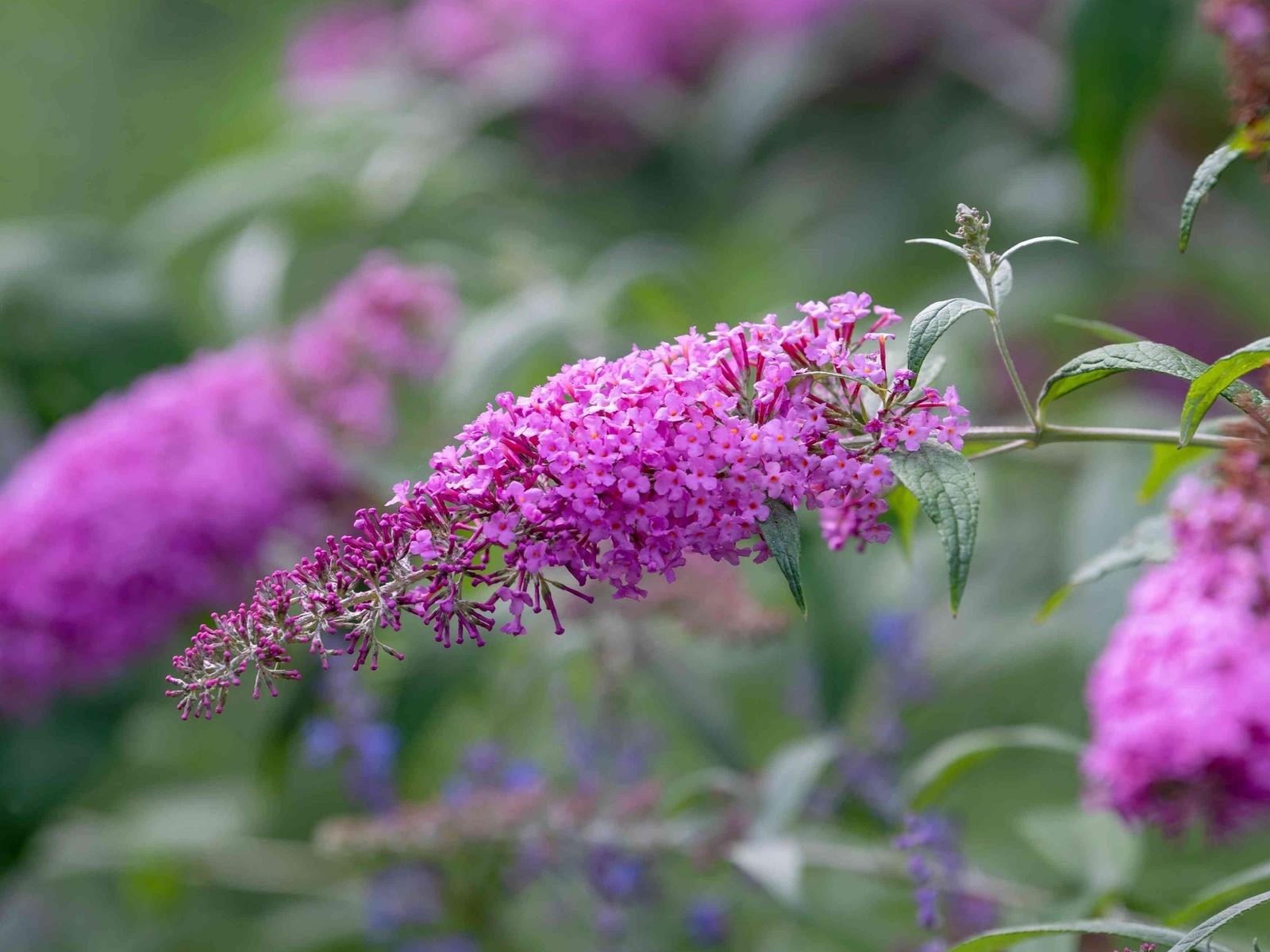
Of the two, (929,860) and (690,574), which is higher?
(690,574)

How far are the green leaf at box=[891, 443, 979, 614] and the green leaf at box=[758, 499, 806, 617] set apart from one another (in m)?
0.07

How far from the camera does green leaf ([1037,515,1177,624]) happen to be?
3.02 feet

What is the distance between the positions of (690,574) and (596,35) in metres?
1.36

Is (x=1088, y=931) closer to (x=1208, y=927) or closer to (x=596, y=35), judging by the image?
(x=1208, y=927)

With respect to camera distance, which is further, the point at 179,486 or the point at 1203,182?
the point at 179,486

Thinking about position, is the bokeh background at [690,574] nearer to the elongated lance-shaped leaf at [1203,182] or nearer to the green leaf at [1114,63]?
the green leaf at [1114,63]

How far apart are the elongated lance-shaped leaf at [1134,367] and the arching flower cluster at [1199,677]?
199mm

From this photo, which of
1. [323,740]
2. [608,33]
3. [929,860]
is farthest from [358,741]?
[608,33]

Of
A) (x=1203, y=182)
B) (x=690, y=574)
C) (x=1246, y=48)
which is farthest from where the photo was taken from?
(x=690, y=574)

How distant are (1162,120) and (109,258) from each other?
6.12ft

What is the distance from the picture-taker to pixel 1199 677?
1.01 meters

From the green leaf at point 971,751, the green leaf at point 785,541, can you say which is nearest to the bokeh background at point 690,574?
the green leaf at point 971,751

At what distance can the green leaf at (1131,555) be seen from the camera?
3.02 feet

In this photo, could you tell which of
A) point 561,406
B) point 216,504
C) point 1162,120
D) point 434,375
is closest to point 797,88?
point 1162,120
